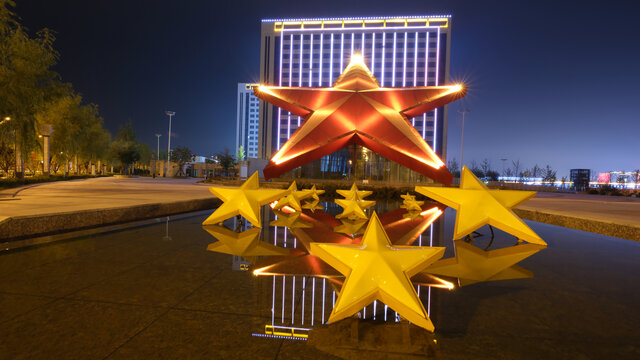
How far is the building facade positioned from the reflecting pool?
14980 cm

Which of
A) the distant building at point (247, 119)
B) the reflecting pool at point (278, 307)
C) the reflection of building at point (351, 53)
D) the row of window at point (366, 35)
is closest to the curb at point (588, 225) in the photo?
the reflecting pool at point (278, 307)

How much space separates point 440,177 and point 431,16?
55236 millimetres

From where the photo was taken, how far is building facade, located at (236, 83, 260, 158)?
151000 millimetres

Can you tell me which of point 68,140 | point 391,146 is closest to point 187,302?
point 391,146

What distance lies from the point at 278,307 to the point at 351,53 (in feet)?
221

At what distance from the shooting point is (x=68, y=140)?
3322cm

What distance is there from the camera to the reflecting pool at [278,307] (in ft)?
5.90

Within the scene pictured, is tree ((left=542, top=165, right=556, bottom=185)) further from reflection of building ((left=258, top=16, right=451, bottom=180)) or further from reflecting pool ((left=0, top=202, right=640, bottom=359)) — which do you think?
reflecting pool ((left=0, top=202, right=640, bottom=359))

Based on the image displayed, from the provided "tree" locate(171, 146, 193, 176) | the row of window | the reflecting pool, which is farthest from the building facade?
the reflecting pool

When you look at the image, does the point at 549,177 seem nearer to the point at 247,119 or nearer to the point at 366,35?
the point at 366,35

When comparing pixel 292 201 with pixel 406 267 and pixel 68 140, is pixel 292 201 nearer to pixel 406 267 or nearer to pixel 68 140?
pixel 406 267

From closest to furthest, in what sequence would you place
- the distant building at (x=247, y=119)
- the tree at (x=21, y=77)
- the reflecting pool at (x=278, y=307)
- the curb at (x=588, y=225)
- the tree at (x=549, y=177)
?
the reflecting pool at (x=278, y=307) → the curb at (x=588, y=225) → the tree at (x=21, y=77) → the tree at (x=549, y=177) → the distant building at (x=247, y=119)

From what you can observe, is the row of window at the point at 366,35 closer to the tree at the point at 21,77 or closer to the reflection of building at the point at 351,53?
the reflection of building at the point at 351,53

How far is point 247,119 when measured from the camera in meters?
151
